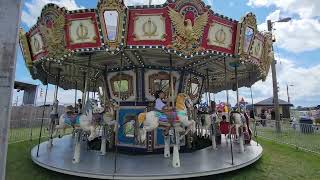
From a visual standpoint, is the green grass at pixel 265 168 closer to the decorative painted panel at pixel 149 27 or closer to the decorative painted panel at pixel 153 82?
the decorative painted panel at pixel 153 82

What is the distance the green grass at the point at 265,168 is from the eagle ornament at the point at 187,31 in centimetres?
336

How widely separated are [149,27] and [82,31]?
1776mm

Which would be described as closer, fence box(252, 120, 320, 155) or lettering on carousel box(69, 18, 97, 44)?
lettering on carousel box(69, 18, 97, 44)

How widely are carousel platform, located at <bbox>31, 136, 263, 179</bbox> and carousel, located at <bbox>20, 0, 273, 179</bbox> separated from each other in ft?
0.08

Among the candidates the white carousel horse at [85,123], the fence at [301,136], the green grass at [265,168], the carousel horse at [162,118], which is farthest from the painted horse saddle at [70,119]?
the fence at [301,136]

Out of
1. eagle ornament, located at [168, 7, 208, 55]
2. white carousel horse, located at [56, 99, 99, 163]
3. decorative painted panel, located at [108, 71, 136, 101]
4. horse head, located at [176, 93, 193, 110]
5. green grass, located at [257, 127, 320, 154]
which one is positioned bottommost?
green grass, located at [257, 127, 320, 154]

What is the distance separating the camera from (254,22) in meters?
7.59

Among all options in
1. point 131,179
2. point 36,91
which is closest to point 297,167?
point 131,179

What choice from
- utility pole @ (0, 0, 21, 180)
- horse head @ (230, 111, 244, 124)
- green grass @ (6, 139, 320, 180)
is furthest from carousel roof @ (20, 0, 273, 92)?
utility pole @ (0, 0, 21, 180)

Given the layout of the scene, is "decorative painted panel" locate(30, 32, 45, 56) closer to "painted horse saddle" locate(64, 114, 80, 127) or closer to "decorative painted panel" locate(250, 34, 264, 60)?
"painted horse saddle" locate(64, 114, 80, 127)

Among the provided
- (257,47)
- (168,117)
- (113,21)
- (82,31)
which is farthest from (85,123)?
(257,47)

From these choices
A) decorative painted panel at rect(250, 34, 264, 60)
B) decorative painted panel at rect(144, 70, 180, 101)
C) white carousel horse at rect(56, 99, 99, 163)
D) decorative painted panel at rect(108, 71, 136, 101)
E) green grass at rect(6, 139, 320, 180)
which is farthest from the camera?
decorative painted panel at rect(108, 71, 136, 101)

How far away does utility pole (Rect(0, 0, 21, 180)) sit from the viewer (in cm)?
177

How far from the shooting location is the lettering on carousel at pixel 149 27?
6219 millimetres
